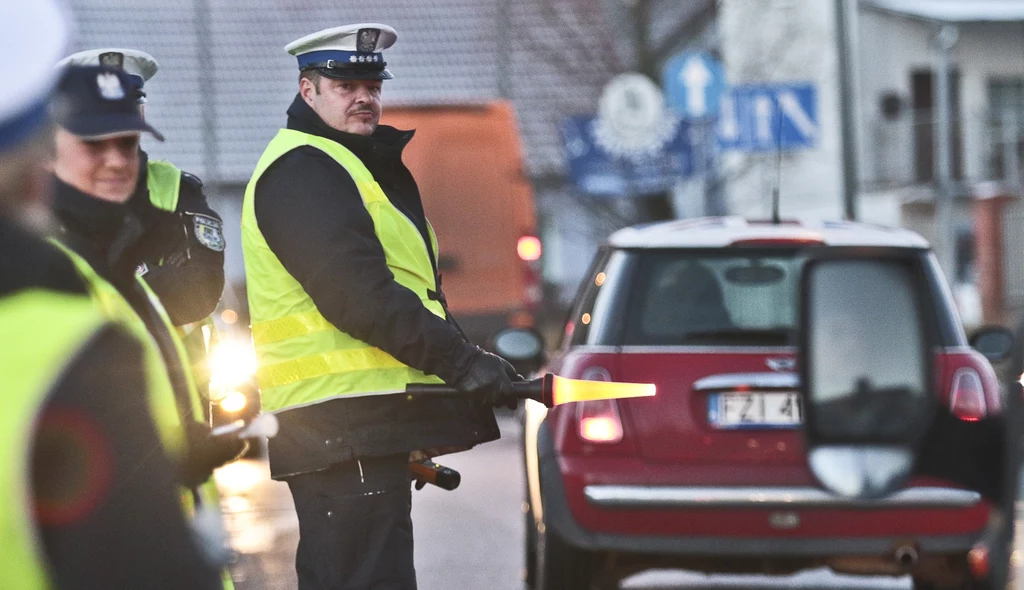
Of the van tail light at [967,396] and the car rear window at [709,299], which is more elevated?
the car rear window at [709,299]

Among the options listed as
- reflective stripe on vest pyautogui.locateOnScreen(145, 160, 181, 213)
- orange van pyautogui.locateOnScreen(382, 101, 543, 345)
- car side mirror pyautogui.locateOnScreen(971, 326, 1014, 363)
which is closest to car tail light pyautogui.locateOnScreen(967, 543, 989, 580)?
car side mirror pyautogui.locateOnScreen(971, 326, 1014, 363)

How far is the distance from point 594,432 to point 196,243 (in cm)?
208

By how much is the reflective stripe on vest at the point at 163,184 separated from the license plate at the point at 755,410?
7.17ft

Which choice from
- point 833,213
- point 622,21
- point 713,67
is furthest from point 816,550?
point 833,213

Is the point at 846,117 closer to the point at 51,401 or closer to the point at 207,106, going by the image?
the point at 51,401

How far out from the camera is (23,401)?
64.7 inches

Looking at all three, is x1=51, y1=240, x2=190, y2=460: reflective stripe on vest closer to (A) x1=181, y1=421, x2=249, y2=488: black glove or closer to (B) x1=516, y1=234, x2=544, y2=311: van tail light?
(A) x1=181, y1=421, x2=249, y2=488: black glove

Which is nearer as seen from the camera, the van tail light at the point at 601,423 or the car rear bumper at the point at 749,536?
the car rear bumper at the point at 749,536

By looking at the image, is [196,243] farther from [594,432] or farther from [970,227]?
[970,227]

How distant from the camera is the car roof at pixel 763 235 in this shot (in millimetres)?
6520

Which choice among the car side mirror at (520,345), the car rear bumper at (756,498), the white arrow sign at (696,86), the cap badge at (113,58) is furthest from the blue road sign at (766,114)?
the cap badge at (113,58)

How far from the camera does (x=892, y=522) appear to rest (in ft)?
19.9

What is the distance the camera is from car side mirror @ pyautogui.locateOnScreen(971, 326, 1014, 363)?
7227mm

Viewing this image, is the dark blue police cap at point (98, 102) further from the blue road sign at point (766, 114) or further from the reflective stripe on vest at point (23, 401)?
the blue road sign at point (766, 114)
